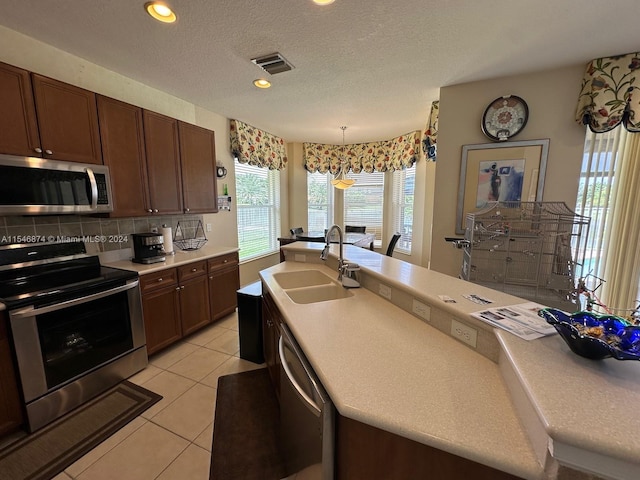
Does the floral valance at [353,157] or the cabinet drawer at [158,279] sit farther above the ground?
the floral valance at [353,157]

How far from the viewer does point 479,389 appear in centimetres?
83

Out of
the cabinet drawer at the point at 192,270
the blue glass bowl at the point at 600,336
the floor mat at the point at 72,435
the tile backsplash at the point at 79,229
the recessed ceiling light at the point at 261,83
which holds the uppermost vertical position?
the recessed ceiling light at the point at 261,83

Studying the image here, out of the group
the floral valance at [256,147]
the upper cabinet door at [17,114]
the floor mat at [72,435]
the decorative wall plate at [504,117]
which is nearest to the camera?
the floor mat at [72,435]

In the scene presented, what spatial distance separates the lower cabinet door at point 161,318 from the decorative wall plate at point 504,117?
3.47 meters

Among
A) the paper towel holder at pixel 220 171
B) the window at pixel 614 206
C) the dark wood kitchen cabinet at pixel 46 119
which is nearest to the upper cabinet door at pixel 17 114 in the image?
the dark wood kitchen cabinet at pixel 46 119

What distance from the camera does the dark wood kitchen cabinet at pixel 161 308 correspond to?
230 centimetres

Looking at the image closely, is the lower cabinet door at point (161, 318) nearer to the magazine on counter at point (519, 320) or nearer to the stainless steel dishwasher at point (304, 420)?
the stainless steel dishwasher at point (304, 420)

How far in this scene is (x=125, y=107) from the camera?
234cm

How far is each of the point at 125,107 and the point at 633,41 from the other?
4.13 meters

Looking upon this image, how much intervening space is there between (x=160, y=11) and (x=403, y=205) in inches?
178

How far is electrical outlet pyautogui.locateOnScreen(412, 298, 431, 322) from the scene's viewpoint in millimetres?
1266

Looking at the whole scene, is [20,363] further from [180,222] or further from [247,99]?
[247,99]

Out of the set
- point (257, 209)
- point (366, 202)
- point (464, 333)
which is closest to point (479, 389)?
point (464, 333)

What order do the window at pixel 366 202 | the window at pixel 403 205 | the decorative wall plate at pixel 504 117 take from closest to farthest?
the decorative wall plate at pixel 504 117, the window at pixel 403 205, the window at pixel 366 202
